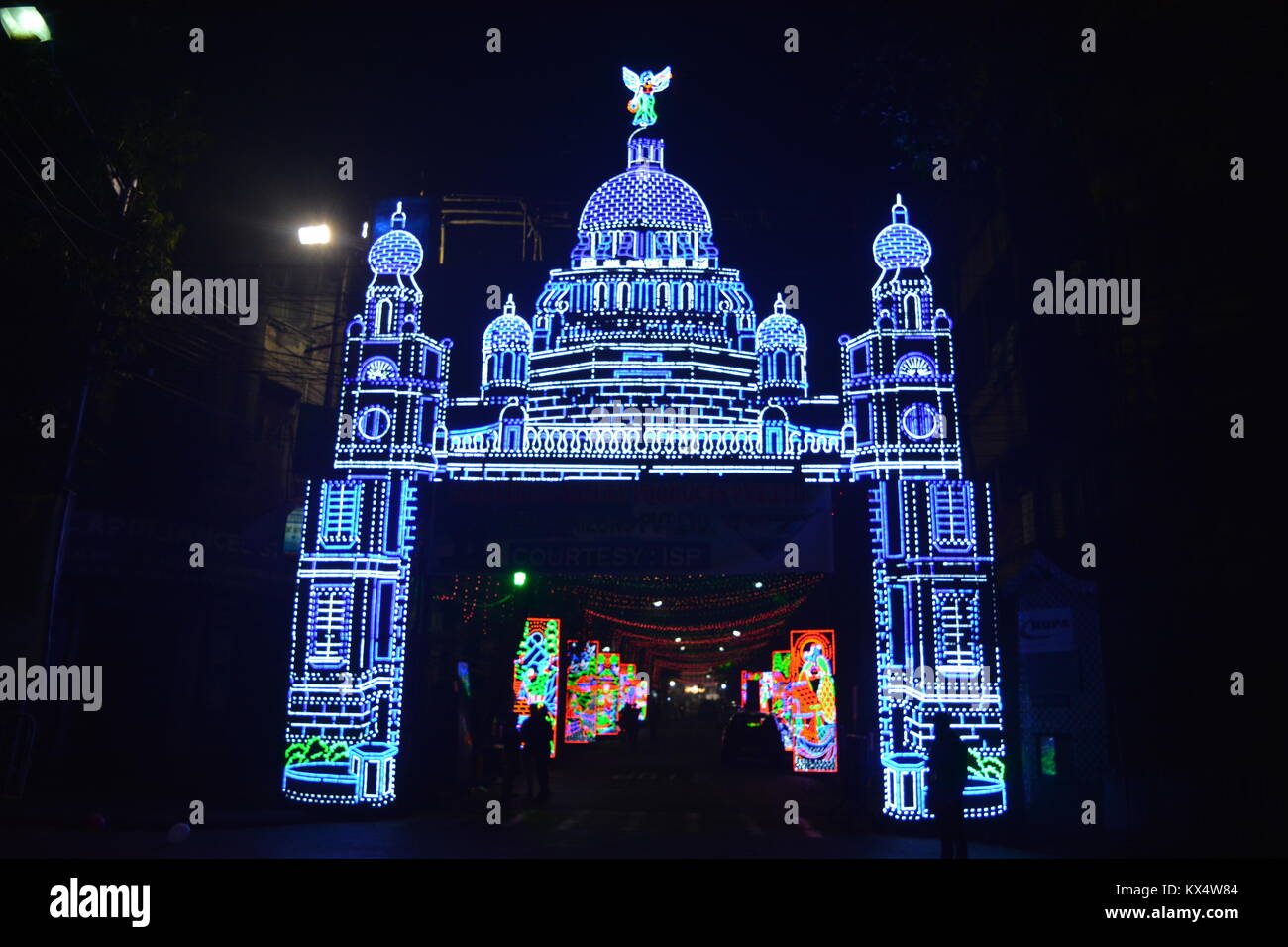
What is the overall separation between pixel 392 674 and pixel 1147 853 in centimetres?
1087

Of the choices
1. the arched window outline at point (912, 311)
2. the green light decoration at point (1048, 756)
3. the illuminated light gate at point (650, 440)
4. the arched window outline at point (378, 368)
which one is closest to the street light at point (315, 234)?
the illuminated light gate at point (650, 440)

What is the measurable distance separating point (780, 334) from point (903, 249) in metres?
2.55

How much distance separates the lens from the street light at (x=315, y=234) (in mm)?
27547

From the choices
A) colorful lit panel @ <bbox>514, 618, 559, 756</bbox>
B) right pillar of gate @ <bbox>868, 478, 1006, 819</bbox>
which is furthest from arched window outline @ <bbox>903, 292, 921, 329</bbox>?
colorful lit panel @ <bbox>514, 618, 559, 756</bbox>

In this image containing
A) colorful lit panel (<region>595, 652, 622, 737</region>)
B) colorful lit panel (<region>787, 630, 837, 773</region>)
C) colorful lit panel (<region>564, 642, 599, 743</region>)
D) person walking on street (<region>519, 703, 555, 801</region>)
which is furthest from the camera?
colorful lit panel (<region>595, 652, 622, 737</region>)

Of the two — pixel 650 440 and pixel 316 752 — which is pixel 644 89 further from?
pixel 316 752

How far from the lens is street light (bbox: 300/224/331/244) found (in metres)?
27.5

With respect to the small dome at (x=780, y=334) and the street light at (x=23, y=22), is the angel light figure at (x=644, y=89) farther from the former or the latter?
the street light at (x=23, y=22)

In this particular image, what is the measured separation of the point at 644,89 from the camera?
1823 centimetres

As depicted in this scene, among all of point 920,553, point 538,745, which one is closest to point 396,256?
point 538,745

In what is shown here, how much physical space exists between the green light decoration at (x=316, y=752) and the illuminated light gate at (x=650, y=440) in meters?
0.02

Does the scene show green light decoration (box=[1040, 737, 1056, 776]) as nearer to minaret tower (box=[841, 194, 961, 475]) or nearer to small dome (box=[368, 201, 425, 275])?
minaret tower (box=[841, 194, 961, 475])

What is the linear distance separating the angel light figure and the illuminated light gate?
1.55 meters

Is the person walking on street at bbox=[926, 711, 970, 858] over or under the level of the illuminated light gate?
under
